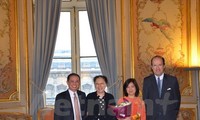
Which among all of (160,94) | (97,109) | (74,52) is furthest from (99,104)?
(74,52)

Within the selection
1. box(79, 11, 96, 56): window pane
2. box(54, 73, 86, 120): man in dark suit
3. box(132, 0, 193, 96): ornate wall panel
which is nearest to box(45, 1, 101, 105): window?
box(79, 11, 96, 56): window pane

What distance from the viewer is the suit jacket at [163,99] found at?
3049 millimetres

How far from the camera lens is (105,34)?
495 centimetres

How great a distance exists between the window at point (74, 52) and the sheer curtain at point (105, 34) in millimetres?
306

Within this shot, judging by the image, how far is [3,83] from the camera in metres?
4.82

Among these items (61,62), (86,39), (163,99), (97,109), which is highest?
(86,39)

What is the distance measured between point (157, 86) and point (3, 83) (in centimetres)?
252

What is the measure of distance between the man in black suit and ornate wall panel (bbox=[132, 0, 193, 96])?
5.91 feet

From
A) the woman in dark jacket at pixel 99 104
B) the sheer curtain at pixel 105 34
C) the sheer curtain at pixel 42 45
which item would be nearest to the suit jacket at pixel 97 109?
the woman in dark jacket at pixel 99 104

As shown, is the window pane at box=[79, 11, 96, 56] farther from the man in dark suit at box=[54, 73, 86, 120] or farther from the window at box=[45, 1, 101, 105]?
the man in dark suit at box=[54, 73, 86, 120]

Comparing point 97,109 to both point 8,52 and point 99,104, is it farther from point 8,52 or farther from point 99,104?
point 8,52

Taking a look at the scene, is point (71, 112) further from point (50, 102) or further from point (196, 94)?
point (196, 94)

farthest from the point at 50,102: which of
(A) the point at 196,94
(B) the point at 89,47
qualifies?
(A) the point at 196,94

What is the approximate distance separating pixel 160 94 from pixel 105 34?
2001 millimetres
